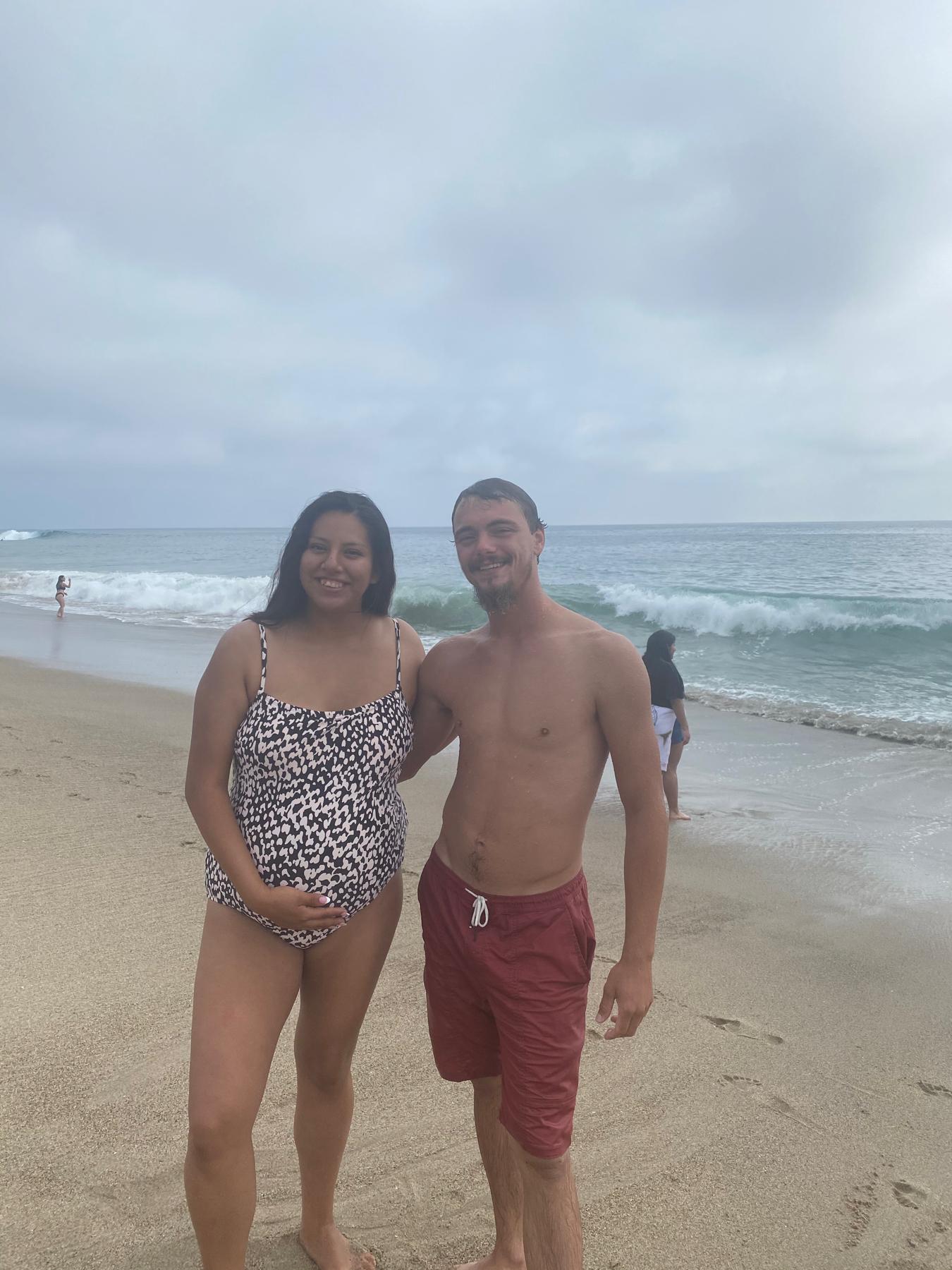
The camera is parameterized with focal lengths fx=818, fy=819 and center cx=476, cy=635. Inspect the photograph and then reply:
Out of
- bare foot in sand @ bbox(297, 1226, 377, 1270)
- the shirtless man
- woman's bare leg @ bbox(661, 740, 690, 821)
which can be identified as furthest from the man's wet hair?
woman's bare leg @ bbox(661, 740, 690, 821)

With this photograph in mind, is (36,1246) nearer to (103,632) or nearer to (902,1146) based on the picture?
(902,1146)

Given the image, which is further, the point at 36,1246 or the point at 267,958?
the point at 36,1246

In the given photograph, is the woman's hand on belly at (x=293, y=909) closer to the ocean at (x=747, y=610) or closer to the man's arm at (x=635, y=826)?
the man's arm at (x=635, y=826)

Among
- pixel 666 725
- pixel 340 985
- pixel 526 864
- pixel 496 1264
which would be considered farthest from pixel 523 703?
pixel 666 725

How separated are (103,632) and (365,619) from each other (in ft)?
59.5

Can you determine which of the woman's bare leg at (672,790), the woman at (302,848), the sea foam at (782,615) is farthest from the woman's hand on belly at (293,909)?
the sea foam at (782,615)

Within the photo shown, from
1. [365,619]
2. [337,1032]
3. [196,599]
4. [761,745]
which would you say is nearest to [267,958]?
[337,1032]

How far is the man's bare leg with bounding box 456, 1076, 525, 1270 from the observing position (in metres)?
2.41

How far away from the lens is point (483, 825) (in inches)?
93.5

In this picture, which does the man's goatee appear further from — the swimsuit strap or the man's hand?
the man's hand

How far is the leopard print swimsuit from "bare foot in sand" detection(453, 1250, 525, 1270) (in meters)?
1.14

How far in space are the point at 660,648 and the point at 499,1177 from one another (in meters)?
5.36

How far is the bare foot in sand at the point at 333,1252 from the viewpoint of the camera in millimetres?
2400

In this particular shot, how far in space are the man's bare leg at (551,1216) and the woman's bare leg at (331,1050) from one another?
0.59m
